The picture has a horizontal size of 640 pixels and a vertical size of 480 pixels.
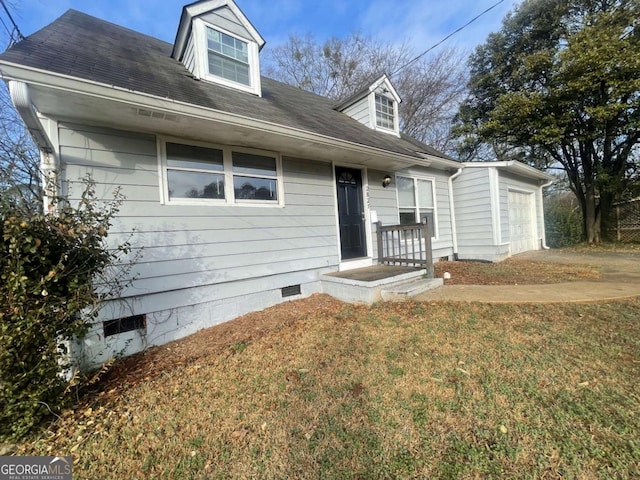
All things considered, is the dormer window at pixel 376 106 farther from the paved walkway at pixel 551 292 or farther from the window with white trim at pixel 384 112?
the paved walkway at pixel 551 292

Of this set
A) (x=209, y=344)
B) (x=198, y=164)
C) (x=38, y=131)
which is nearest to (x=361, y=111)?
(x=198, y=164)

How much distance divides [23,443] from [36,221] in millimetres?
1574

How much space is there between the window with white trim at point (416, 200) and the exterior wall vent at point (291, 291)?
3539mm

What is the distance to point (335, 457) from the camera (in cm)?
171

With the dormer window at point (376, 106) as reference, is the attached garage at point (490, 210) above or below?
below

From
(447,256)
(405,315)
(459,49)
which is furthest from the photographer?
(459,49)

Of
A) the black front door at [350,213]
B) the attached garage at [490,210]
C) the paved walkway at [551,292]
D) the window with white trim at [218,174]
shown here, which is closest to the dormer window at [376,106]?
the black front door at [350,213]

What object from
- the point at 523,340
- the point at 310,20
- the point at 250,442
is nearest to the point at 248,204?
the point at 250,442

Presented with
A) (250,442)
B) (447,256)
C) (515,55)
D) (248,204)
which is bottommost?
(250,442)

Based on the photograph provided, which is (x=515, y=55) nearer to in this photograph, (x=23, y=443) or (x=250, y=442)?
(x=250, y=442)

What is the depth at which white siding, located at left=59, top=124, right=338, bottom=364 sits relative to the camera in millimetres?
3516

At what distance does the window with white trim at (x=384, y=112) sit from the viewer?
7.68 metres

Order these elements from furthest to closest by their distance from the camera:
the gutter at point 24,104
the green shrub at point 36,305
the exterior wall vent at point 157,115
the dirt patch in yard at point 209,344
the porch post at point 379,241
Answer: the porch post at point 379,241
the exterior wall vent at point 157,115
the dirt patch in yard at point 209,344
the gutter at point 24,104
the green shrub at point 36,305

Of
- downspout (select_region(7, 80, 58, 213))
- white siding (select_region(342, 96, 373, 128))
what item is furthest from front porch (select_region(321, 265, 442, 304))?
white siding (select_region(342, 96, 373, 128))
